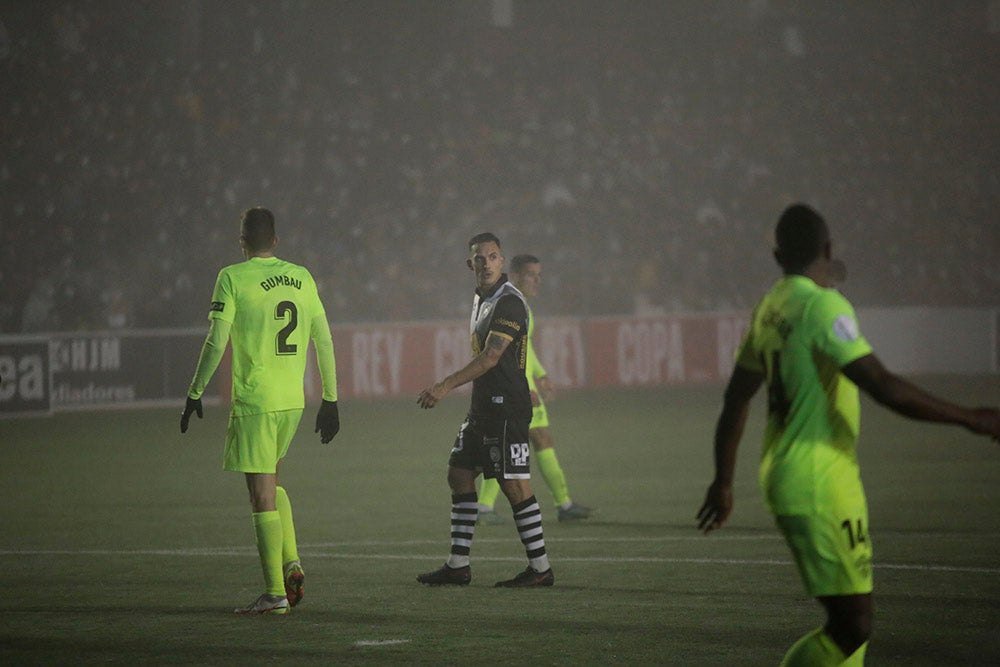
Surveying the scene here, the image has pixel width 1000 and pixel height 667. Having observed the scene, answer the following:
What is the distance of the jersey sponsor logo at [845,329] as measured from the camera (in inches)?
205

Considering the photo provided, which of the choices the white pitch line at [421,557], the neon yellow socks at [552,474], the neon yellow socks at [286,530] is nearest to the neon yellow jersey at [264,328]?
the neon yellow socks at [286,530]

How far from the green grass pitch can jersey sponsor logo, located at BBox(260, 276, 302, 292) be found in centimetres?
180

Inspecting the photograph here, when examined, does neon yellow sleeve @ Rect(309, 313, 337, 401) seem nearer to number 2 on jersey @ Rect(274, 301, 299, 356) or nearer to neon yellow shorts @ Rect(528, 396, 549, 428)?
number 2 on jersey @ Rect(274, 301, 299, 356)

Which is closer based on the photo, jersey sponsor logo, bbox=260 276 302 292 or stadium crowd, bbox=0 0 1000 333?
jersey sponsor logo, bbox=260 276 302 292

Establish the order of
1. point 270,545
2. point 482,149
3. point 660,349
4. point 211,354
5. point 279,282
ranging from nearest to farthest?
point 270,545, point 211,354, point 279,282, point 660,349, point 482,149

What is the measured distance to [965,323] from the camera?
35.0 m

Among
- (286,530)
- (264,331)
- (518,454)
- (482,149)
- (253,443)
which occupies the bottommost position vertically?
(286,530)

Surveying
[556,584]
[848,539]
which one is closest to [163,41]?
[556,584]

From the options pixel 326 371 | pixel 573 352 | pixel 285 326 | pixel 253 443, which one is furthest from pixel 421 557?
pixel 573 352

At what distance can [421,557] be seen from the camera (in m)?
11.1

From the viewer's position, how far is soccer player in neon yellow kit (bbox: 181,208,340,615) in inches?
344

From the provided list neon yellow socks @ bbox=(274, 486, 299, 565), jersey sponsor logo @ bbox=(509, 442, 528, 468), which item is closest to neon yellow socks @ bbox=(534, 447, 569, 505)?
jersey sponsor logo @ bbox=(509, 442, 528, 468)

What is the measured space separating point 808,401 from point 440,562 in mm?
5848

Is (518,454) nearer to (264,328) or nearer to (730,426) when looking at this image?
(264,328)
